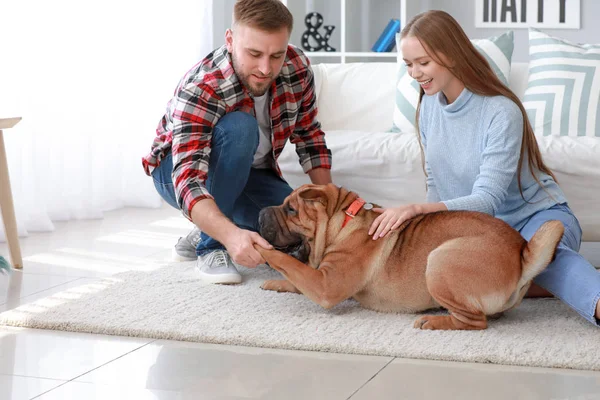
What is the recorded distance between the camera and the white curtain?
3.54 metres

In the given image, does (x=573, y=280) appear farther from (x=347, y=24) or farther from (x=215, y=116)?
(x=347, y=24)

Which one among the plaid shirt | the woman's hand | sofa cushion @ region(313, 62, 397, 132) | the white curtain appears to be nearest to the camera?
the woman's hand

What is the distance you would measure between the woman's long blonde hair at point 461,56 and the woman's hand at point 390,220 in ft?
1.22

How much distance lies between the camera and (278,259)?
208cm

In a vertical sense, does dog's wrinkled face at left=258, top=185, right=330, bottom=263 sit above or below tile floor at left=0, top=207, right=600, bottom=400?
above

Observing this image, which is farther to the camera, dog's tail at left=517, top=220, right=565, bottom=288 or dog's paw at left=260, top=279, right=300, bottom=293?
dog's paw at left=260, top=279, right=300, bottom=293

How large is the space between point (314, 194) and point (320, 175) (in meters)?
0.63

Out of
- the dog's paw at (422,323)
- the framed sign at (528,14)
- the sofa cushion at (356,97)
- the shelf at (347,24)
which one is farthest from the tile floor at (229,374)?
the framed sign at (528,14)

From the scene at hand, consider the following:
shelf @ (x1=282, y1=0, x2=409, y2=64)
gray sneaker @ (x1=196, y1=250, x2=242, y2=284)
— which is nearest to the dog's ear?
gray sneaker @ (x1=196, y1=250, x2=242, y2=284)

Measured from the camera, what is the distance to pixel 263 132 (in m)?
2.69

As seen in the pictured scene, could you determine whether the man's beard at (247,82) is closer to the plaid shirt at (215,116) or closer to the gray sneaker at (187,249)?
the plaid shirt at (215,116)

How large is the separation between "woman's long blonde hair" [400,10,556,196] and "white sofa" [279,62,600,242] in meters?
0.51

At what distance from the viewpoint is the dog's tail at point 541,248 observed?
1.87 meters

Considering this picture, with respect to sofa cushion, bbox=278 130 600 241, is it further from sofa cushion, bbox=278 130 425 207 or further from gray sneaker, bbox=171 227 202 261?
gray sneaker, bbox=171 227 202 261
